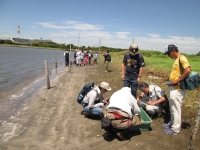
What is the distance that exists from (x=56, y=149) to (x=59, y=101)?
3882 mm

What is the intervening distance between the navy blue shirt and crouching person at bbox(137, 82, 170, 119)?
0.75 meters

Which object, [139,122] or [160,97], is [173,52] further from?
[139,122]

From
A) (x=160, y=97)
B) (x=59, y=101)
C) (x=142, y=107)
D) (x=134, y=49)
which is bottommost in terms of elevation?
(x=59, y=101)

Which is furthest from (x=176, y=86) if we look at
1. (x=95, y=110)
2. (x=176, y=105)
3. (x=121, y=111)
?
(x=95, y=110)

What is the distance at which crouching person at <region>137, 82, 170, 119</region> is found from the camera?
5.29 meters

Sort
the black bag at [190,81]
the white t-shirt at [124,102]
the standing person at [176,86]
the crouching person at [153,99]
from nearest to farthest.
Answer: the white t-shirt at [124,102] → the black bag at [190,81] → the standing person at [176,86] → the crouching person at [153,99]

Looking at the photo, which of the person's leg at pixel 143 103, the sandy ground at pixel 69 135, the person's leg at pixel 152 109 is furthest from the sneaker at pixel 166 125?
the person's leg at pixel 143 103

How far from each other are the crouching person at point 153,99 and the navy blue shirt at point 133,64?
748mm

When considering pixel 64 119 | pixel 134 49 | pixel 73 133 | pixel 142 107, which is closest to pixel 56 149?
pixel 73 133

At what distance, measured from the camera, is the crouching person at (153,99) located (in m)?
5.29

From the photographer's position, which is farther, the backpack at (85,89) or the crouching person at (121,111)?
the backpack at (85,89)

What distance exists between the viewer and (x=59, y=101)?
7875 mm

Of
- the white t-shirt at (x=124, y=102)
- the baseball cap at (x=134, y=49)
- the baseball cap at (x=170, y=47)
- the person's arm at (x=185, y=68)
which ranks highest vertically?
the baseball cap at (x=170, y=47)

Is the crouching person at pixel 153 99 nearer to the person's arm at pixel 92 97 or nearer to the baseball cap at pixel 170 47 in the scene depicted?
the baseball cap at pixel 170 47
